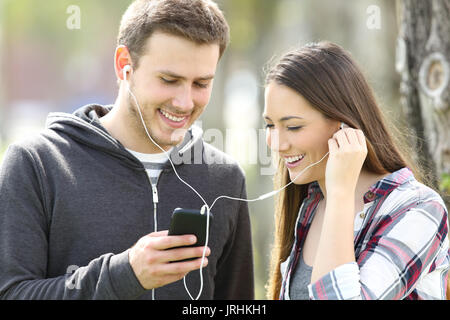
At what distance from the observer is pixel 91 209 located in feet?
10.3

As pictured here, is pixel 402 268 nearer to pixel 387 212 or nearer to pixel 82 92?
pixel 387 212

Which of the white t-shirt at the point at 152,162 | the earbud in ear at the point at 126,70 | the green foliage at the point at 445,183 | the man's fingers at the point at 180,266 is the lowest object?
the man's fingers at the point at 180,266

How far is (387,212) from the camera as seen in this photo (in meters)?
2.72

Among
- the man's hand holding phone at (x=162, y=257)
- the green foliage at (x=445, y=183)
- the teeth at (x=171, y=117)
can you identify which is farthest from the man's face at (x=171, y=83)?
the green foliage at (x=445, y=183)

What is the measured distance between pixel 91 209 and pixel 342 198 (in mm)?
1363

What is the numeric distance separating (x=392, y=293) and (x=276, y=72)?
1.29 meters

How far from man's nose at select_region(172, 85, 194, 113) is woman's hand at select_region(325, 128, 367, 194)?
836 mm

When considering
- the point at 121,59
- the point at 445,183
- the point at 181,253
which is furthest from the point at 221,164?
the point at 445,183

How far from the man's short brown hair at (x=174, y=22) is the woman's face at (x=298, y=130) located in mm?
539

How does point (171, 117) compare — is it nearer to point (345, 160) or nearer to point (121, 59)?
point (121, 59)

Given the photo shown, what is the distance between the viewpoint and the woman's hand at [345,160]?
8.91 ft

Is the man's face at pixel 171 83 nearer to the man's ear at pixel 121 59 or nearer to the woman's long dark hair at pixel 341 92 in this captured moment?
the man's ear at pixel 121 59

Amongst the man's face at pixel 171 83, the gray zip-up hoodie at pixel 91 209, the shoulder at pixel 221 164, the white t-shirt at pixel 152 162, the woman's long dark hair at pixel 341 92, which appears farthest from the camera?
the shoulder at pixel 221 164
